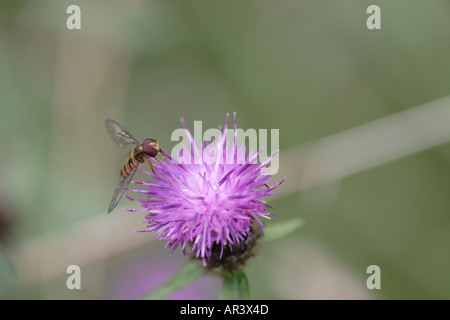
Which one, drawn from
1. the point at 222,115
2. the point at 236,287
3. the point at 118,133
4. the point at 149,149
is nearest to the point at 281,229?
the point at 236,287

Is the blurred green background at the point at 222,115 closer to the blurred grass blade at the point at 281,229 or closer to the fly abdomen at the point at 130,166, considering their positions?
the fly abdomen at the point at 130,166

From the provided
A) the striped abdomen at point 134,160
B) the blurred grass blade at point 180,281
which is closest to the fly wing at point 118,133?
the striped abdomen at point 134,160

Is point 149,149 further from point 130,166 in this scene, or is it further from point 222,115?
point 222,115

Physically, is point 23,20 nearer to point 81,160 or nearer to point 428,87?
point 81,160

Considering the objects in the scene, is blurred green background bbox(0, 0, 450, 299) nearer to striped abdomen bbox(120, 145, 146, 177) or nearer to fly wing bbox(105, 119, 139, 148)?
fly wing bbox(105, 119, 139, 148)
